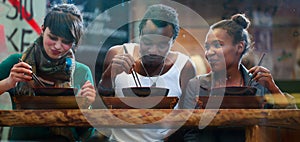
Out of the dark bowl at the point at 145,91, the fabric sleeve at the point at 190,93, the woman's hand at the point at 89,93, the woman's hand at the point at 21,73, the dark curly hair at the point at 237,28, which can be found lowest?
the fabric sleeve at the point at 190,93

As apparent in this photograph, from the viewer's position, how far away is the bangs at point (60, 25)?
2.24m

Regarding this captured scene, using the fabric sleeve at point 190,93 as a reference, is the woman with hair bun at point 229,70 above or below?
above

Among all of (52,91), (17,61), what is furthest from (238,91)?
(17,61)

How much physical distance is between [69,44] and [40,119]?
2.37 feet

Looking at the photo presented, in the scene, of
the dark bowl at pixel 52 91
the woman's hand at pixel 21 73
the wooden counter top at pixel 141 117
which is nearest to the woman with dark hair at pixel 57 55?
the woman's hand at pixel 21 73

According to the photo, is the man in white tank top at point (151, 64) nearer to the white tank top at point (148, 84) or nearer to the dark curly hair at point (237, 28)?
the white tank top at point (148, 84)

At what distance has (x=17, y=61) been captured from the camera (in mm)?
2318

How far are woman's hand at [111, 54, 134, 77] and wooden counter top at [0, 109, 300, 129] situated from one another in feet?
1.64

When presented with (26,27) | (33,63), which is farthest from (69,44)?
(26,27)

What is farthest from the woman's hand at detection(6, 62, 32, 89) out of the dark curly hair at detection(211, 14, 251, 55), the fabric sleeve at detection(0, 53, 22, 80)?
the dark curly hair at detection(211, 14, 251, 55)

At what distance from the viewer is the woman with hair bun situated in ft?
6.82

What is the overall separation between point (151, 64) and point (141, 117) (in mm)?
667

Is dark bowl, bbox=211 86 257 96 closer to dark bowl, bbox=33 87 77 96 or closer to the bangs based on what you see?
dark bowl, bbox=33 87 77 96

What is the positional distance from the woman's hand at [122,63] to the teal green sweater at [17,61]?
0.21 metres
